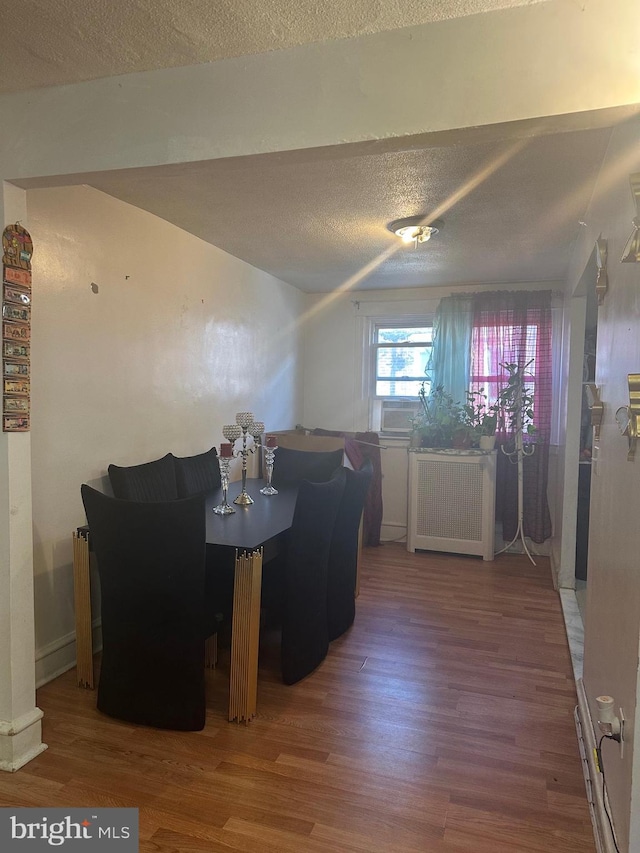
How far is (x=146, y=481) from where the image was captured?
2854mm

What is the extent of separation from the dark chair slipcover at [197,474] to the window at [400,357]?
217cm

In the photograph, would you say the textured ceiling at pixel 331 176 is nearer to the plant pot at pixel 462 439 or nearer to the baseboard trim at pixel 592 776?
the plant pot at pixel 462 439

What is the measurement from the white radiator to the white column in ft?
10.6

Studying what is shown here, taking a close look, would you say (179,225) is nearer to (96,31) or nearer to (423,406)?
(96,31)

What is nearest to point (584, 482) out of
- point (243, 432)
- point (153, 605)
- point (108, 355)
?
point (243, 432)

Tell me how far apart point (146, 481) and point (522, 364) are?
312cm

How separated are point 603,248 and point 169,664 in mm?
2194

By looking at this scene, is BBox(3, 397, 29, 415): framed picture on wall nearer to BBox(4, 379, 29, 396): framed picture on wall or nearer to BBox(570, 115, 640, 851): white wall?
BBox(4, 379, 29, 396): framed picture on wall

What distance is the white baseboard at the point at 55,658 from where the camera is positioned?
2457mm

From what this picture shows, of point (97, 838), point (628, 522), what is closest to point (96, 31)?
point (628, 522)

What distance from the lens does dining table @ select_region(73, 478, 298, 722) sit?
2.16 m

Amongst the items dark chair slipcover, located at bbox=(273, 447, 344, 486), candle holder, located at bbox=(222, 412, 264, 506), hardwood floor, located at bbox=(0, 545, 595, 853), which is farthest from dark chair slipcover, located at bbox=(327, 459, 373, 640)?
dark chair slipcover, located at bbox=(273, 447, 344, 486)

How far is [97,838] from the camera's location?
161 centimetres

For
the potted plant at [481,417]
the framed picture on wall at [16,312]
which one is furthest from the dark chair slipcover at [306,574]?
the potted plant at [481,417]
